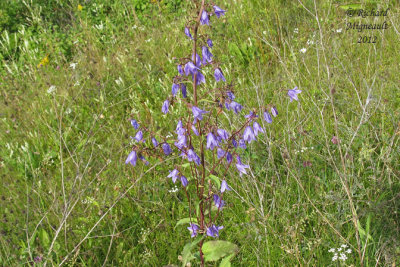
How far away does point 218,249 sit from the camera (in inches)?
69.4

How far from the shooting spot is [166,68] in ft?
12.5

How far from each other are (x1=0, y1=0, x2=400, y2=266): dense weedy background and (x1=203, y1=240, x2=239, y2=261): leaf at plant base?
0.65 ft

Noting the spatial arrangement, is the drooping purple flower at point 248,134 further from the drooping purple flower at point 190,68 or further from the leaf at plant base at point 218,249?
the leaf at plant base at point 218,249

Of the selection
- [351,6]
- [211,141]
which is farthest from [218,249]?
[351,6]

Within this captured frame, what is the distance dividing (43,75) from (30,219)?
2.14m

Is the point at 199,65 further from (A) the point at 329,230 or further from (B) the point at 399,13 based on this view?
(B) the point at 399,13

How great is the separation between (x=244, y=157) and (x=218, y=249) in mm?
791

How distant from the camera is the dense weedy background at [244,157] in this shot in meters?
1.98

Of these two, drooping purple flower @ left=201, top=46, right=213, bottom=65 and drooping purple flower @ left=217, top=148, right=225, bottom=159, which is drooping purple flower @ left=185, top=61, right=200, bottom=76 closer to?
drooping purple flower @ left=201, top=46, right=213, bottom=65

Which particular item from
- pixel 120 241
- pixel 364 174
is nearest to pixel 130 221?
pixel 120 241

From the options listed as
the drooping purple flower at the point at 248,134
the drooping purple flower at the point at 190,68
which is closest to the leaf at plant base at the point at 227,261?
the drooping purple flower at the point at 248,134

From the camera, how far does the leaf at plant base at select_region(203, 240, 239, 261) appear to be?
1754mm

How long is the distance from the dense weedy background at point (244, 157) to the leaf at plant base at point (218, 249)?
0.65 ft

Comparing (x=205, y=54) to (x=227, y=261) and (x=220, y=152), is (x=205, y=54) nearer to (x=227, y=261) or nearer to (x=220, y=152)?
(x=220, y=152)
